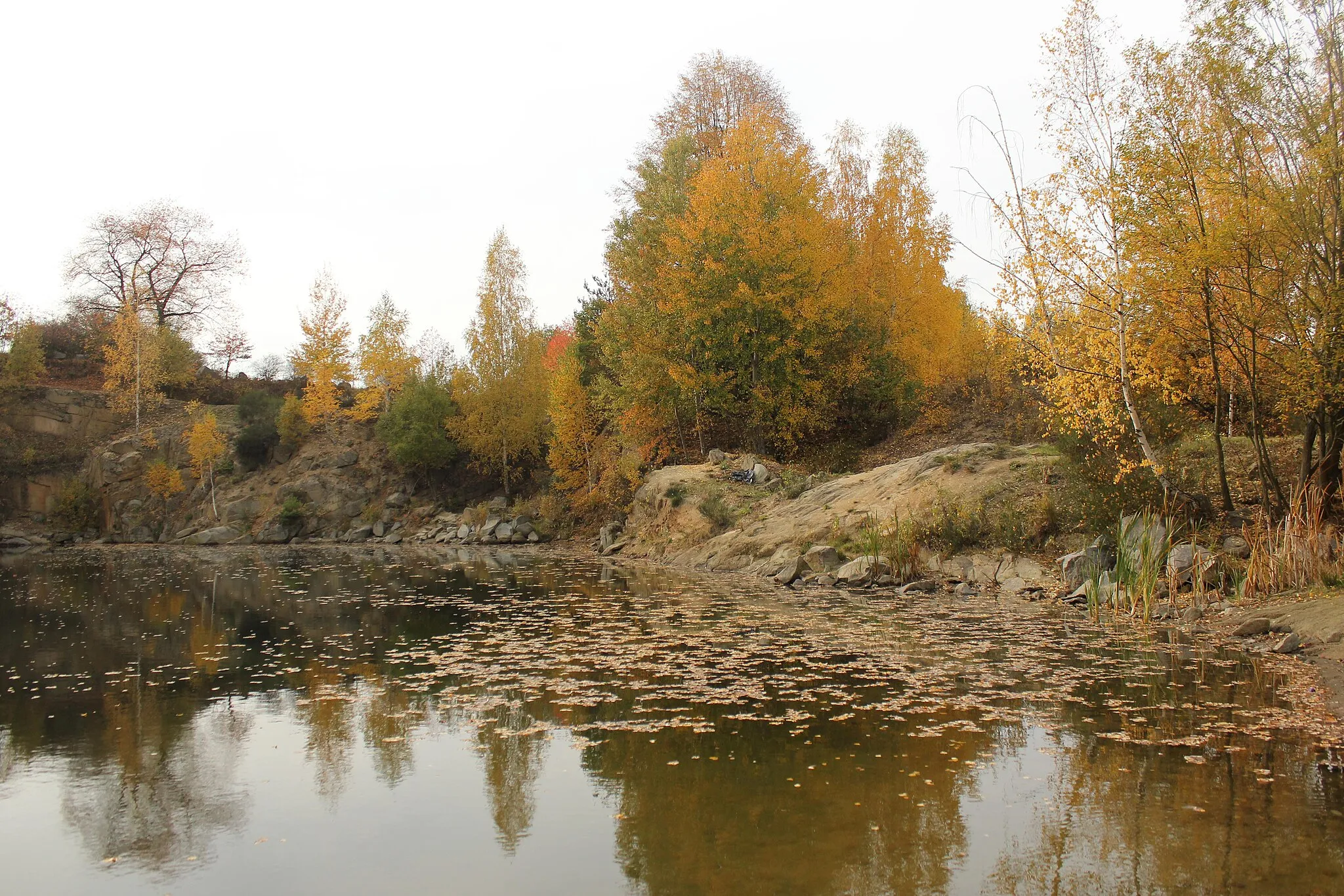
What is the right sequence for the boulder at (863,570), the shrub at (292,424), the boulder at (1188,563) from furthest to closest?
the shrub at (292,424)
the boulder at (863,570)
the boulder at (1188,563)

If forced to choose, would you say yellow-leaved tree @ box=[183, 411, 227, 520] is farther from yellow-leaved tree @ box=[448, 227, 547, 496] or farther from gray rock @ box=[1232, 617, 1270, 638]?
gray rock @ box=[1232, 617, 1270, 638]

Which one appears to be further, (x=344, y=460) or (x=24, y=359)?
(x=24, y=359)

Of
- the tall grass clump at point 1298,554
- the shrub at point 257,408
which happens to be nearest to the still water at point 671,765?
the tall grass clump at point 1298,554

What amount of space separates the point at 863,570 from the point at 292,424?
3950cm

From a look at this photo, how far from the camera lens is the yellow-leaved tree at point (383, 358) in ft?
153

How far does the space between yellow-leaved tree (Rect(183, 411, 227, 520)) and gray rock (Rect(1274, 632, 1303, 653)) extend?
155 feet

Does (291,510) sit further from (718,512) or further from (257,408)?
(718,512)

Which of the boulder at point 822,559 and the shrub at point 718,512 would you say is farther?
the shrub at point 718,512

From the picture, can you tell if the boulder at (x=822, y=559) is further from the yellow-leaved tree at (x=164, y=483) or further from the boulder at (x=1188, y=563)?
the yellow-leaved tree at (x=164, y=483)

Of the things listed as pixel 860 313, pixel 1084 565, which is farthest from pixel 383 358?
pixel 1084 565

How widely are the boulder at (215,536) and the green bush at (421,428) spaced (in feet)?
30.0

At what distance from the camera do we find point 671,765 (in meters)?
6.30

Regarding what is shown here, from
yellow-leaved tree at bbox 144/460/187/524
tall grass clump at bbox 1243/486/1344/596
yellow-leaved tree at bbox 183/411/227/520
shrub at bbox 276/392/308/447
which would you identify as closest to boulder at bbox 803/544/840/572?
tall grass clump at bbox 1243/486/1344/596

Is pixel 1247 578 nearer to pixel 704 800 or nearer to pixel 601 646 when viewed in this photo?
pixel 601 646
